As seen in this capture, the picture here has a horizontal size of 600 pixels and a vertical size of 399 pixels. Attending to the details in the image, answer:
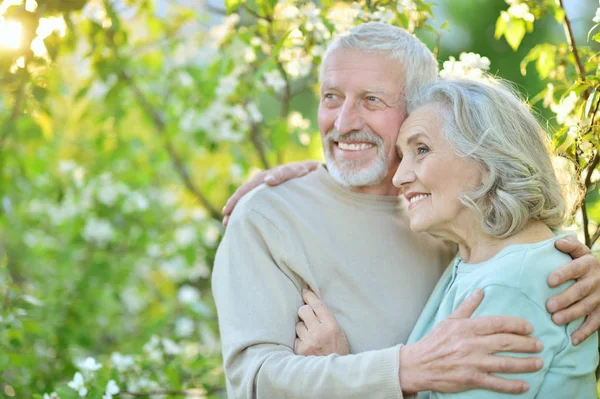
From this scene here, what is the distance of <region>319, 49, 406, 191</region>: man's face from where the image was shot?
8.10ft

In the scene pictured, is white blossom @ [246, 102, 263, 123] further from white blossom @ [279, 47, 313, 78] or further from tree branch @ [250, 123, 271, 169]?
white blossom @ [279, 47, 313, 78]

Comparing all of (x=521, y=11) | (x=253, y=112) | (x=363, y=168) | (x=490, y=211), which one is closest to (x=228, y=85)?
(x=253, y=112)

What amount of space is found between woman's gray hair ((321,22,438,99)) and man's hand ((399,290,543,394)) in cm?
83

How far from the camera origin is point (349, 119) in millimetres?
2477

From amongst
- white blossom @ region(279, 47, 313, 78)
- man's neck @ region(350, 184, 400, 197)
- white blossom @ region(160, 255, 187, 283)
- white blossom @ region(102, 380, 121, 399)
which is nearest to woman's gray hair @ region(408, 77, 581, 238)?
man's neck @ region(350, 184, 400, 197)

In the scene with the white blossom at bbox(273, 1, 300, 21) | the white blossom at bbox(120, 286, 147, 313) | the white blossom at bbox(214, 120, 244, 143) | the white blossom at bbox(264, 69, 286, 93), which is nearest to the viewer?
the white blossom at bbox(273, 1, 300, 21)

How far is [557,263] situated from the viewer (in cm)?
199

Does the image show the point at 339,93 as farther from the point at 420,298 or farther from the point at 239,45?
the point at 239,45

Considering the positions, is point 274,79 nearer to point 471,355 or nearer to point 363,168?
point 363,168

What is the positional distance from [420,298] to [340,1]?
171 centimetres

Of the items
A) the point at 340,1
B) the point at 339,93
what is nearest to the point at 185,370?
the point at 339,93

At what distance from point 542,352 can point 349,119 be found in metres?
0.96

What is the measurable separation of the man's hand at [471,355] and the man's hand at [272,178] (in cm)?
84

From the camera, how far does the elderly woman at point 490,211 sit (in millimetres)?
1912
